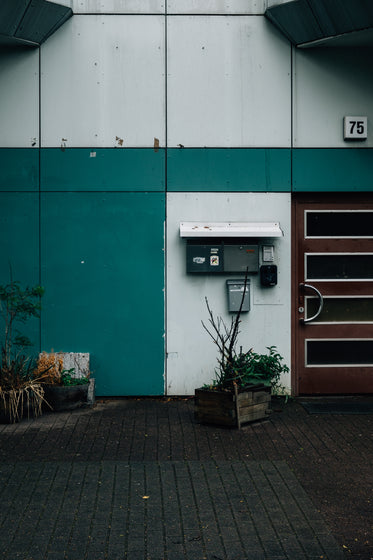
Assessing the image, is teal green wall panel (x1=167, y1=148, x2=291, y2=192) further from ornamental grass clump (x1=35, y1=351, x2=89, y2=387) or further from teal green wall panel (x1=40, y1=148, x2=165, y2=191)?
ornamental grass clump (x1=35, y1=351, x2=89, y2=387)

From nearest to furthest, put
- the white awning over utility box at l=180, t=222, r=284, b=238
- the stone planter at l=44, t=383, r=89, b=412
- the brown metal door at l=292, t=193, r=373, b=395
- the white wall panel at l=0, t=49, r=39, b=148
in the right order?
the stone planter at l=44, t=383, r=89, b=412
the white awning over utility box at l=180, t=222, r=284, b=238
the white wall panel at l=0, t=49, r=39, b=148
the brown metal door at l=292, t=193, r=373, b=395

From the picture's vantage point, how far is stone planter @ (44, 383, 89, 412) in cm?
790

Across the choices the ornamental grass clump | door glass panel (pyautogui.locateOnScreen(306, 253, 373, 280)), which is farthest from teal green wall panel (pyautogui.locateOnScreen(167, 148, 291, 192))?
the ornamental grass clump

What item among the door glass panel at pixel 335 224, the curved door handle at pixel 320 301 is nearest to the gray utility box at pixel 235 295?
the curved door handle at pixel 320 301

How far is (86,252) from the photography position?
28.2ft

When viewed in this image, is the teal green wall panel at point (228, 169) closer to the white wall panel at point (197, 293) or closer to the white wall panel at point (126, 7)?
the white wall panel at point (197, 293)

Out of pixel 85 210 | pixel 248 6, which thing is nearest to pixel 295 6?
pixel 248 6

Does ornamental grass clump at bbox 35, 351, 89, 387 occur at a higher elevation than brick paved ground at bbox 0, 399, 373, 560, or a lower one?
higher

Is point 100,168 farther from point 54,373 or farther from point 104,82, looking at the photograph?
point 54,373

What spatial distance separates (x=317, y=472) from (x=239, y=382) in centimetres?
169

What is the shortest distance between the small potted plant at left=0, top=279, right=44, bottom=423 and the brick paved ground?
0.22m

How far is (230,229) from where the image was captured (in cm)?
843

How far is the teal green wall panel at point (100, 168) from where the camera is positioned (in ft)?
28.1

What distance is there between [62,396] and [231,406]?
2.10 meters
